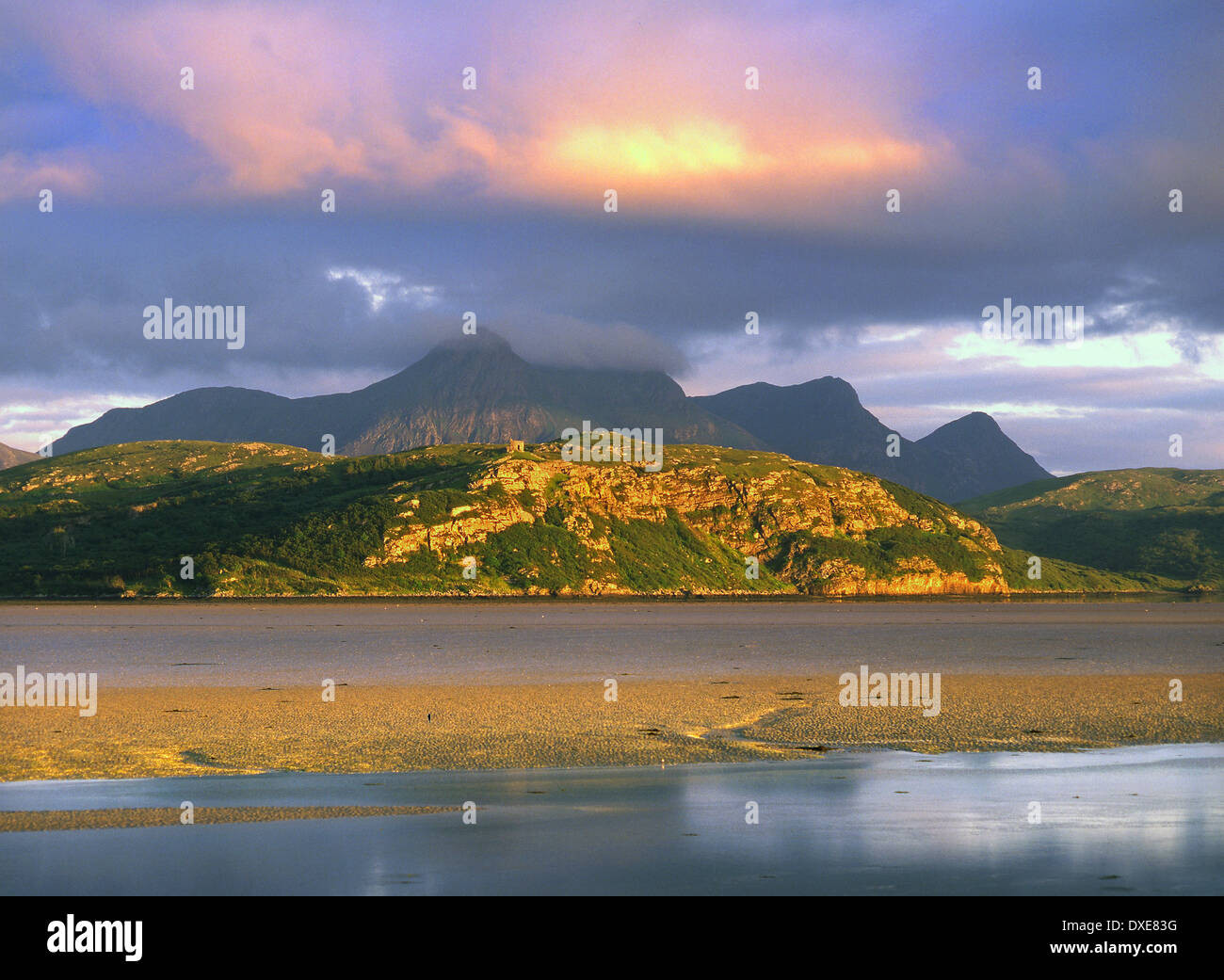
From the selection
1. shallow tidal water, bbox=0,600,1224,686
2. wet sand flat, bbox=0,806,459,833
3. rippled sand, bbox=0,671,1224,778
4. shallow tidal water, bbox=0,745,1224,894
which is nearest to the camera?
shallow tidal water, bbox=0,745,1224,894

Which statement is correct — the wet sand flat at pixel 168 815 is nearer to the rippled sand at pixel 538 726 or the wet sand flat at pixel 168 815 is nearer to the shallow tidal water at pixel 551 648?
the rippled sand at pixel 538 726

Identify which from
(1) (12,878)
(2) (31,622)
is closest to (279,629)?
(2) (31,622)

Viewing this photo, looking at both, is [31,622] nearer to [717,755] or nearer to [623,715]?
[623,715]

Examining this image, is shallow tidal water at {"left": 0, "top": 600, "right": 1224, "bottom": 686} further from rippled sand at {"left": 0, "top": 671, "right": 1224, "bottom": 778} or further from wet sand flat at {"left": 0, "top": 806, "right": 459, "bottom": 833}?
wet sand flat at {"left": 0, "top": 806, "right": 459, "bottom": 833}

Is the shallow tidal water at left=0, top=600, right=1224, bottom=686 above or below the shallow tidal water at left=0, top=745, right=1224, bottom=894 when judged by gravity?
below

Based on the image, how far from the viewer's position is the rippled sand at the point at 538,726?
28.7 metres

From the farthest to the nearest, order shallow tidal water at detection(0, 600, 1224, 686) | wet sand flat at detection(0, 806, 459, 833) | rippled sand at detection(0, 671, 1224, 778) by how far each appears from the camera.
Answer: shallow tidal water at detection(0, 600, 1224, 686) < rippled sand at detection(0, 671, 1224, 778) < wet sand flat at detection(0, 806, 459, 833)

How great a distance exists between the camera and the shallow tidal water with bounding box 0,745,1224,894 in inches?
608

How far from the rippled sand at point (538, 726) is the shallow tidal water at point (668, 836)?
2972 millimetres

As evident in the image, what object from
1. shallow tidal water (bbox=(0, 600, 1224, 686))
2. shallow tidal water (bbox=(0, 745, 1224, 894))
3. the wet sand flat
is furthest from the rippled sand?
shallow tidal water (bbox=(0, 600, 1224, 686))

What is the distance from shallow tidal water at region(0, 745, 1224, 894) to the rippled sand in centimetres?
297

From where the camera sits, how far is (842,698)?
45.0 meters
